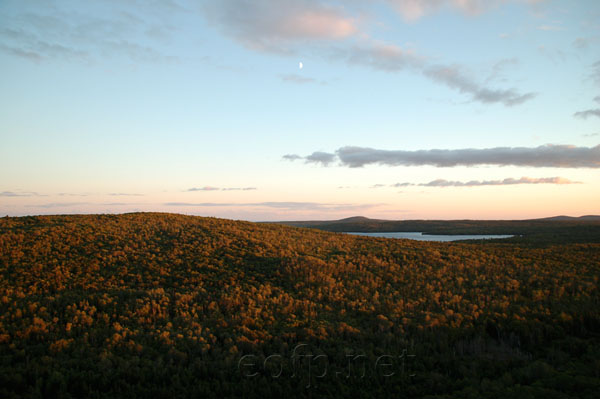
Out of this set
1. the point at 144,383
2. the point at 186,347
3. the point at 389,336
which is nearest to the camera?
the point at 144,383

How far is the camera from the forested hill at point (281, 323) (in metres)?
9.59

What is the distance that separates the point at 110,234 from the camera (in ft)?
94.1

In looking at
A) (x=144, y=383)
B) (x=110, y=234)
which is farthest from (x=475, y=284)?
(x=110, y=234)

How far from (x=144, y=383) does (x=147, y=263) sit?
14003 mm

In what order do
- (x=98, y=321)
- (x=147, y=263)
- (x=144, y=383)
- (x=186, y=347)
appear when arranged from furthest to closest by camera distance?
(x=147, y=263) < (x=98, y=321) < (x=186, y=347) < (x=144, y=383)

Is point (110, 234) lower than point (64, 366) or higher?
higher

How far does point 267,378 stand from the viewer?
10.1 metres

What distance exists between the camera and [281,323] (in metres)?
14.4

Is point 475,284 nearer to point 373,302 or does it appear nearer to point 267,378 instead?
point 373,302

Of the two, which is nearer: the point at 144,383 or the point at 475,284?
the point at 144,383

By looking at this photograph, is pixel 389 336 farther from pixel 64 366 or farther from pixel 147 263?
pixel 147 263

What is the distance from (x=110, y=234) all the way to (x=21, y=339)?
1772 cm

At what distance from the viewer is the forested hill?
959 centimetres

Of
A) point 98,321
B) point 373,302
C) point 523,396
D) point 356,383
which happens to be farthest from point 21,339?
point 523,396
